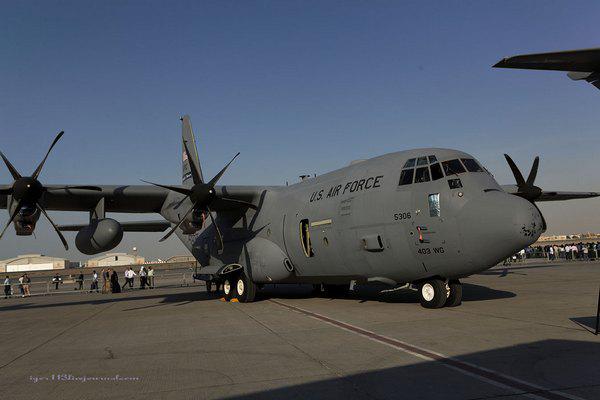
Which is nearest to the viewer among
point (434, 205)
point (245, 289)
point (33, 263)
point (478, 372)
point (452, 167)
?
point (478, 372)

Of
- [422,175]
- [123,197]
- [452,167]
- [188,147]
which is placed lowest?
[422,175]

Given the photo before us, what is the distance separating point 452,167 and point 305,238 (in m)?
5.51

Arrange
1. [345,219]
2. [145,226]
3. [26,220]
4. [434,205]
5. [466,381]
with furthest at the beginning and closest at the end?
[145,226]
[26,220]
[345,219]
[434,205]
[466,381]

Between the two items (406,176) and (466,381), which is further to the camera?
(406,176)

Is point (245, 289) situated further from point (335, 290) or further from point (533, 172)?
point (533, 172)

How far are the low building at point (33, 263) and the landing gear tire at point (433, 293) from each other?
423ft

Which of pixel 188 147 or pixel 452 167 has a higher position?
pixel 188 147

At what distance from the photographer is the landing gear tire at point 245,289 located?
55.6 feet

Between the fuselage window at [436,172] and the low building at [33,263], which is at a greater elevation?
the fuselage window at [436,172]

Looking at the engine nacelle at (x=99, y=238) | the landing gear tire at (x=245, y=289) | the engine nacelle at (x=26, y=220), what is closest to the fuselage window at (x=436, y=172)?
the landing gear tire at (x=245, y=289)

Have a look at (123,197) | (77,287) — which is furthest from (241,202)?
(77,287)

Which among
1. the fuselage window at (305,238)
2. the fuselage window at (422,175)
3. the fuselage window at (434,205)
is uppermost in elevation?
the fuselage window at (422,175)

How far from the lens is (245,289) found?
17.0 meters

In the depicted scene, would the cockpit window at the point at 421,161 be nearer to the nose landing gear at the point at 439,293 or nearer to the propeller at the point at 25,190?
the nose landing gear at the point at 439,293
